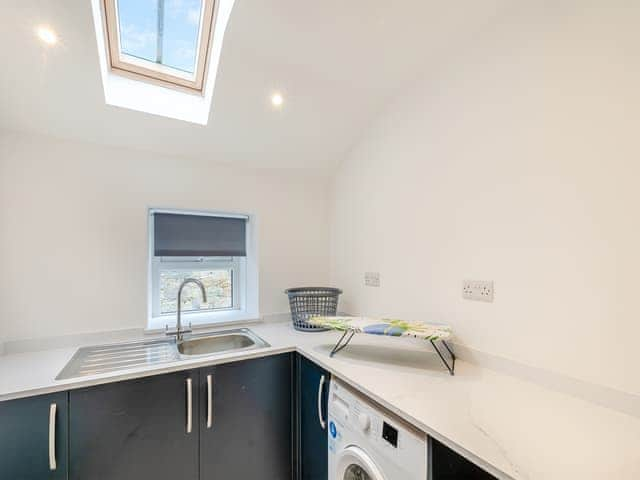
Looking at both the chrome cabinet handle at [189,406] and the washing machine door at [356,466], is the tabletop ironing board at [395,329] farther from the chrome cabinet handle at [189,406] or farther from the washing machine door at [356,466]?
the chrome cabinet handle at [189,406]

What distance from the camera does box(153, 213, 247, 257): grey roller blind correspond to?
1.93 metres

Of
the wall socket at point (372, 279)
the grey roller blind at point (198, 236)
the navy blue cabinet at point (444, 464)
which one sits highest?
the grey roller blind at point (198, 236)

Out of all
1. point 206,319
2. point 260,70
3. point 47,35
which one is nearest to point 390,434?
point 206,319

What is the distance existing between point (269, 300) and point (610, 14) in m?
2.10

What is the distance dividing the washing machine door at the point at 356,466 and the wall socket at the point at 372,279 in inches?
38.0

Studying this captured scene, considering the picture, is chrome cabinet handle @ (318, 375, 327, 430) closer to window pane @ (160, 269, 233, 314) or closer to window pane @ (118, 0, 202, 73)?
window pane @ (160, 269, 233, 314)

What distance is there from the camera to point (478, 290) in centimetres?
137

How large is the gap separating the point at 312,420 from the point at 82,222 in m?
1.56

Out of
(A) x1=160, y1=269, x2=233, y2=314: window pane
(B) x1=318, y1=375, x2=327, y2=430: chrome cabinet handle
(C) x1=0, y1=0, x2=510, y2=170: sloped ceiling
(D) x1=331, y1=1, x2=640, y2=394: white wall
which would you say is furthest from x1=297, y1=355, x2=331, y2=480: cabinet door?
(C) x1=0, y1=0, x2=510, y2=170: sloped ceiling

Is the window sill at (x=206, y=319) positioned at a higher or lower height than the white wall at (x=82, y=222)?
lower

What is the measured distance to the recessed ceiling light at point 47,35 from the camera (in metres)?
1.25

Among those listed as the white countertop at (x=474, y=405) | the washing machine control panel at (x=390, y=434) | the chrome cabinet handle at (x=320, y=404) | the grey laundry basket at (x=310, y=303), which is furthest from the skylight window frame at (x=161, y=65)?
the washing machine control panel at (x=390, y=434)

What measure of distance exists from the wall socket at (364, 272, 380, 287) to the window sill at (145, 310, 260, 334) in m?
0.78

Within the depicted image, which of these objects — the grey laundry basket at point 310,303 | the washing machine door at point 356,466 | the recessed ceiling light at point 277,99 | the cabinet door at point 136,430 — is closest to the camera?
the washing machine door at point 356,466
